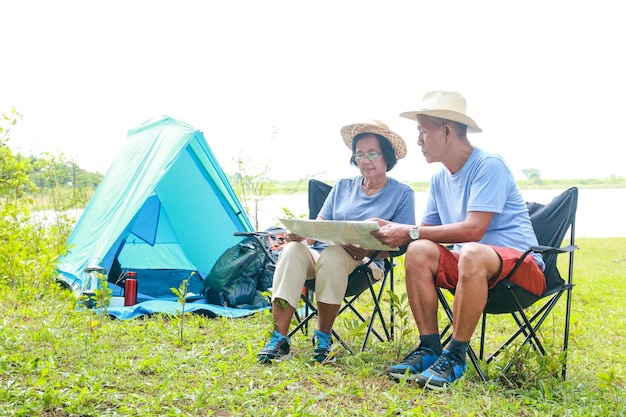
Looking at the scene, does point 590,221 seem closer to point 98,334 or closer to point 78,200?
point 78,200

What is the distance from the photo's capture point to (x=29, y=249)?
4.36m

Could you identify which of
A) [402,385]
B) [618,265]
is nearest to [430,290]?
[402,385]

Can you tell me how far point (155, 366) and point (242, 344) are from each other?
52cm

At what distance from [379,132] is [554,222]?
81 centimetres

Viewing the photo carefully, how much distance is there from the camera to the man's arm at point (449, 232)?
2396mm

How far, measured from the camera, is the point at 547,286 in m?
2.51

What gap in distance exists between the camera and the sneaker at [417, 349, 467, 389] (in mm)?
2250

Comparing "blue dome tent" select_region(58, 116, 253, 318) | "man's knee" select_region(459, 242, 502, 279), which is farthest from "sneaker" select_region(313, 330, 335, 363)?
"blue dome tent" select_region(58, 116, 253, 318)

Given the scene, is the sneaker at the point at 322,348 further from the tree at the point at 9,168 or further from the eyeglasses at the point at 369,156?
the tree at the point at 9,168

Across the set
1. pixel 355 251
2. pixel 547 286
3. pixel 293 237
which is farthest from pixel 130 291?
pixel 547 286

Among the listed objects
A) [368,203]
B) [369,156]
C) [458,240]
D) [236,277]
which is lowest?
[236,277]

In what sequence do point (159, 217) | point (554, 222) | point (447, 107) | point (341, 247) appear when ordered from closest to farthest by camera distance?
point (447, 107) → point (554, 222) → point (341, 247) → point (159, 217)

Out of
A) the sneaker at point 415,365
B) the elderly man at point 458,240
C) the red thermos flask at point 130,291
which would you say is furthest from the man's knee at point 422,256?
the red thermos flask at point 130,291

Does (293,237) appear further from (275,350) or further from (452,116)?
(452,116)
